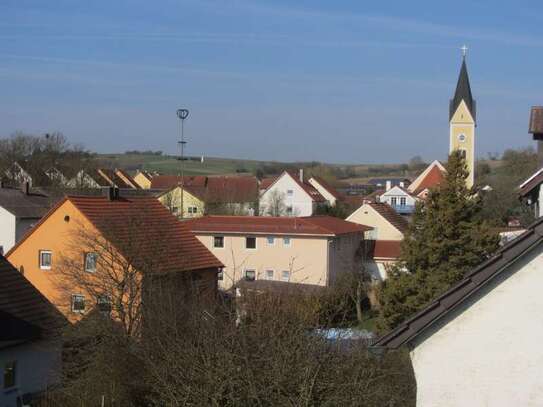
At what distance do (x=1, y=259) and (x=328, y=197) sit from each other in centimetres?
7357

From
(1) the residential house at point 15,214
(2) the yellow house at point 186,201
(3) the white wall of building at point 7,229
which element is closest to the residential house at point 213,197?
(2) the yellow house at point 186,201

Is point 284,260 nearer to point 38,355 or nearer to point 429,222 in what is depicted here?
point 429,222

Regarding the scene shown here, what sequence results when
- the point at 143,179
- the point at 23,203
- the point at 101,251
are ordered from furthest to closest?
1. the point at 143,179
2. the point at 23,203
3. the point at 101,251

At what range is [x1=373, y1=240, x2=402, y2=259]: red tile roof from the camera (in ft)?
155

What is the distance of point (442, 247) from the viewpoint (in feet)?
86.1

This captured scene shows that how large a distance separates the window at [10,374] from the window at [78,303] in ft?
15.2

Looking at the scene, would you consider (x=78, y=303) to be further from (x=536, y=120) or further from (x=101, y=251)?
(x=536, y=120)

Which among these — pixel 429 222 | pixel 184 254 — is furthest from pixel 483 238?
pixel 184 254

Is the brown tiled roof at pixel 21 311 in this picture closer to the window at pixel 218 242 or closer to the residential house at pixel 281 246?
the residential house at pixel 281 246

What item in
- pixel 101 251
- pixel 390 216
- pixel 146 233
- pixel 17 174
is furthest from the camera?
pixel 17 174

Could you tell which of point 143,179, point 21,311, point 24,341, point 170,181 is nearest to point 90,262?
point 21,311

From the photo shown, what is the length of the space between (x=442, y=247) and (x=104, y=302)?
1044 centimetres

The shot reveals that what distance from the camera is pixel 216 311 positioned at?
39.3 ft

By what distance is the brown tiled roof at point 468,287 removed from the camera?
6.59 metres
